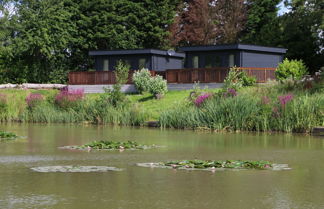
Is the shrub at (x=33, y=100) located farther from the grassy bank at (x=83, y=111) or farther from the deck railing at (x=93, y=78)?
the deck railing at (x=93, y=78)

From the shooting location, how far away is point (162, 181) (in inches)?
481

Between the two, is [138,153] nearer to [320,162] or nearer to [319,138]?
[320,162]

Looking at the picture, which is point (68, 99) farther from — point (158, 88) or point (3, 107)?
point (158, 88)

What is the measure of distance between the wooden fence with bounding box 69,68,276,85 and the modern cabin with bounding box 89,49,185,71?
1955mm

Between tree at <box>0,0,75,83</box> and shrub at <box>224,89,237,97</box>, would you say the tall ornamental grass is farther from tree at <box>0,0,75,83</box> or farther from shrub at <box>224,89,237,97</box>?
tree at <box>0,0,75,83</box>

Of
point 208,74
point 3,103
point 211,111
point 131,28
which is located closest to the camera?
point 211,111

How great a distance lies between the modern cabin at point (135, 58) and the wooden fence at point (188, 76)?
6.41 feet

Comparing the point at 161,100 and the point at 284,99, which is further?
the point at 161,100

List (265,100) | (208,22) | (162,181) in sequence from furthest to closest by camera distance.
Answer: (208,22) → (265,100) → (162,181)

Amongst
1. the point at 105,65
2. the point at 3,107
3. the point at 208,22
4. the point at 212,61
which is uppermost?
the point at 208,22

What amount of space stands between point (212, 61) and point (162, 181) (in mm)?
37235

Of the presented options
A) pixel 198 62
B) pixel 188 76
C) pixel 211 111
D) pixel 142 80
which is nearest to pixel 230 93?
pixel 211 111

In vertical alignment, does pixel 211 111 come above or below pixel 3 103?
below

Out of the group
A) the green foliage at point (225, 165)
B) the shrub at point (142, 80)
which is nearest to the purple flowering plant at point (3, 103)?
the shrub at point (142, 80)
